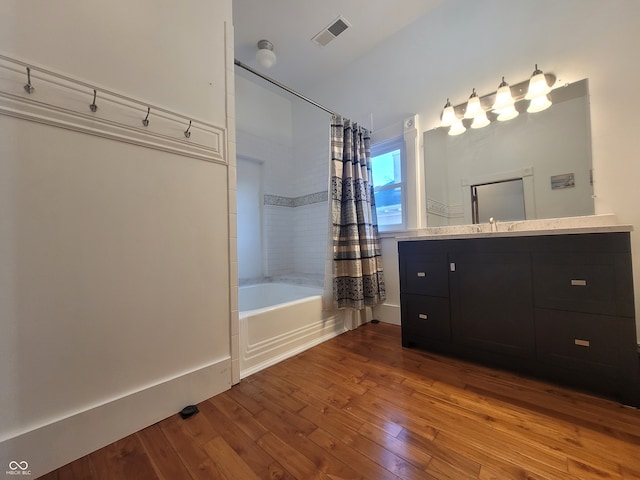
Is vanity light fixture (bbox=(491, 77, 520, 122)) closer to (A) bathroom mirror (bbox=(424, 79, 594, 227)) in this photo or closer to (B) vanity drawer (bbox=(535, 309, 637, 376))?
(A) bathroom mirror (bbox=(424, 79, 594, 227))

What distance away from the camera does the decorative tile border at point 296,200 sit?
118 inches

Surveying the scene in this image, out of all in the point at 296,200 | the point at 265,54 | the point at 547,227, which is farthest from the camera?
the point at 296,200

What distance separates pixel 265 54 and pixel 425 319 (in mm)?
2844

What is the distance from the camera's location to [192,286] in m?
1.25

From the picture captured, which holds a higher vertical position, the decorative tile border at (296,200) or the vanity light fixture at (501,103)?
the vanity light fixture at (501,103)

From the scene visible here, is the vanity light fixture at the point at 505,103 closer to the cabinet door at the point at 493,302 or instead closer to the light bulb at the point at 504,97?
the light bulb at the point at 504,97

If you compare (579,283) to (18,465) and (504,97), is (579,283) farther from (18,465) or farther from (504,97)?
(18,465)

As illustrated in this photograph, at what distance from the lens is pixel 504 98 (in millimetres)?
1785

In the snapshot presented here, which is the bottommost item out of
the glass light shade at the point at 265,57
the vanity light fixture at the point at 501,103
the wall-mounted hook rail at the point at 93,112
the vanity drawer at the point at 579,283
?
the vanity drawer at the point at 579,283

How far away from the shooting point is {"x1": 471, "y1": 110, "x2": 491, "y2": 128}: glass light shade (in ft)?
6.26

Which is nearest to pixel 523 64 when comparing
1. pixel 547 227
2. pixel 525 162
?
pixel 525 162

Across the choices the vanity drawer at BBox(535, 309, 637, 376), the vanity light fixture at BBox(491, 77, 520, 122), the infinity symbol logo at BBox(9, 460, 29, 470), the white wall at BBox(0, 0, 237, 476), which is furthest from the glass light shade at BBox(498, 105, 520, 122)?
the infinity symbol logo at BBox(9, 460, 29, 470)

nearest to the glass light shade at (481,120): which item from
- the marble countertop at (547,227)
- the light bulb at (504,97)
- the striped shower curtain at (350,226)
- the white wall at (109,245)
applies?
the light bulb at (504,97)

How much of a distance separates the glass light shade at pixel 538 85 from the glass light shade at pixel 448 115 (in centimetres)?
49
